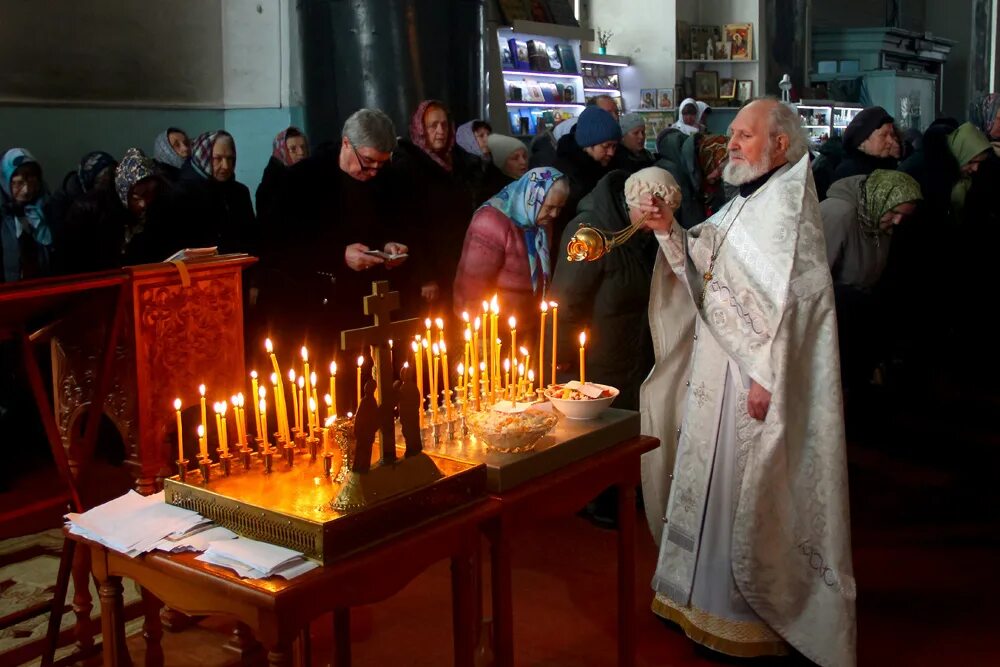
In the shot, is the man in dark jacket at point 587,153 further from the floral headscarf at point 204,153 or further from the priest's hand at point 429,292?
the floral headscarf at point 204,153

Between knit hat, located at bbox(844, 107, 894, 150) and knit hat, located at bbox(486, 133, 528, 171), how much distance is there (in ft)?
5.95

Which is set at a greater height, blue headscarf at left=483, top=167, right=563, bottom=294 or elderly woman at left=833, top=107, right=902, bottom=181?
elderly woman at left=833, top=107, right=902, bottom=181

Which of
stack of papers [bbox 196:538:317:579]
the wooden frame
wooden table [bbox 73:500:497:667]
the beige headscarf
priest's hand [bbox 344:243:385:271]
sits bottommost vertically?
wooden table [bbox 73:500:497:667]

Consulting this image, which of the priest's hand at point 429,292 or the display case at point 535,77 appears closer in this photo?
the priest's hand at point 429,292

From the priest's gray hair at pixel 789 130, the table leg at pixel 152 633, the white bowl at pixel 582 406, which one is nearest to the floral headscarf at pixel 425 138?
the priest's gray hair at pixel 789 130

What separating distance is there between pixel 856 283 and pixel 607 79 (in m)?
7.58

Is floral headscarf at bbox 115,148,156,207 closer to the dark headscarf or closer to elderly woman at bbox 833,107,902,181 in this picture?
the dark headscarf

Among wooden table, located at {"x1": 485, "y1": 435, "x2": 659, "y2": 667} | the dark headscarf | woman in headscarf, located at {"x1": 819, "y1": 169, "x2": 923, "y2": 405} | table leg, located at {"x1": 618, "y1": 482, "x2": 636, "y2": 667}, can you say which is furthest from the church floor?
the dark headscarf

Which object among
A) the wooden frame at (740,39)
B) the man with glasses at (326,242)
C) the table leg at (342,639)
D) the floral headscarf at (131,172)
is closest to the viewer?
the table leg at (342,639)

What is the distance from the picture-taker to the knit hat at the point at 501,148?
627 cm

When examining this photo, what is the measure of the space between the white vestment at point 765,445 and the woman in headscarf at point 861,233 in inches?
77.0

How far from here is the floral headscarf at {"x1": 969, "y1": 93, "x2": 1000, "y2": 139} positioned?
23.2 feet

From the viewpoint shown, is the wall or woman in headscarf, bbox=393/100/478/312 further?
the wall

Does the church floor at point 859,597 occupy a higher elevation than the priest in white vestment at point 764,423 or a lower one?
lower
